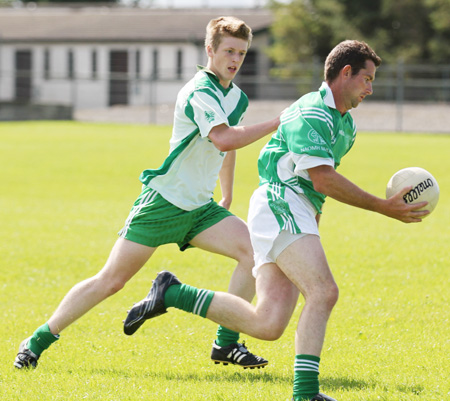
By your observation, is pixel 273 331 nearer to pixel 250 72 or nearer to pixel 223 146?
pixel 223 146

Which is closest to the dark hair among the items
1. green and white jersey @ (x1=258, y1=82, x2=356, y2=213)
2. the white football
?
green and white jersey @ (x1=258, y1=82, x2=356, y2=213)

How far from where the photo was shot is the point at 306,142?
181 inches

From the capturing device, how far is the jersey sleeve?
206 inches

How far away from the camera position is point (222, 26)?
17.8 feet

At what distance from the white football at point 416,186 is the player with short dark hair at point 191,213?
1131 millimetres

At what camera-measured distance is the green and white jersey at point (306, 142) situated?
461 centimetres

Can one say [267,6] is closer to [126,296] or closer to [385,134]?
[385,134]

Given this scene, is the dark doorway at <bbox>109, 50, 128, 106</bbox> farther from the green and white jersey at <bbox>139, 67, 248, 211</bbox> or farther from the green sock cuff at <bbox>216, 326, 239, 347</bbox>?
the green sock cuff at <bbox>216, 326, 239, 347</bbox>

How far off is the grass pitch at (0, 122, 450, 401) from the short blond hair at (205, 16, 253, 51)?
2.19m

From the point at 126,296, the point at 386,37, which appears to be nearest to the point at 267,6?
the point at 386,37

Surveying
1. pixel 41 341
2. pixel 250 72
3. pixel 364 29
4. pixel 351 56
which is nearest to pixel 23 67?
pixel 250 72

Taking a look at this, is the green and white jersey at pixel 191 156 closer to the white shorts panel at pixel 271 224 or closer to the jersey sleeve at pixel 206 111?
the jersey sleeve at pixel 206 111

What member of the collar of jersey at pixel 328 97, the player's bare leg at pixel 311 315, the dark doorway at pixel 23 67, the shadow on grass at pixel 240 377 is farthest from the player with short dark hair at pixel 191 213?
the dark doorway at pixel 23 67

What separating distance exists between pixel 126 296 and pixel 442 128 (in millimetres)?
31716
